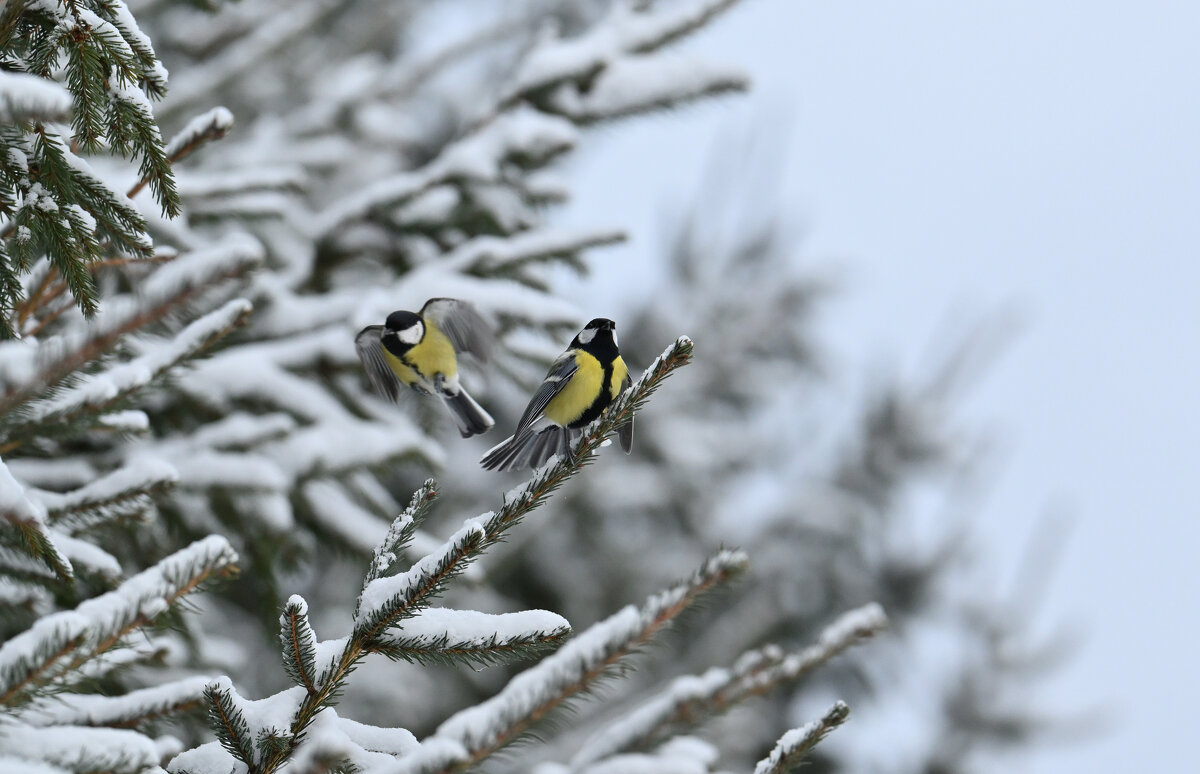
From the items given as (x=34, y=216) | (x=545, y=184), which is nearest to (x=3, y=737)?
(x=34, y=216)

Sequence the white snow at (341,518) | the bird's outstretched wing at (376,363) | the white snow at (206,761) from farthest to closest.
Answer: the white snow at (341,518), the bird's outstretched wing at (376,363), the white snow at (206,761)

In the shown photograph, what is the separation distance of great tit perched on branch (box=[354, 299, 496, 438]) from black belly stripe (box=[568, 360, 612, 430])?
0.23 m

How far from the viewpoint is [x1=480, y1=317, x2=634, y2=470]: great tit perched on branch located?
7.31 feet

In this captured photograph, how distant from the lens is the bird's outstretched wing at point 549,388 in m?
2.19

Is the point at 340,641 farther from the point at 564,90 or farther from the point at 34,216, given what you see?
the point at 564,90

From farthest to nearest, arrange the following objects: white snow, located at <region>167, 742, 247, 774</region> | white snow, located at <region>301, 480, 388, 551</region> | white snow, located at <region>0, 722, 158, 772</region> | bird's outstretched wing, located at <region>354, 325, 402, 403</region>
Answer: white snow, located at <region>301, 480, 388, 551</region>, bird's outstretched wing, located at <region>354, 325, 402, 403</region>, white snow, located at <region>167, 742, 247, 774</region>, white snow, located at <region>0, 722, 158, 772</region>

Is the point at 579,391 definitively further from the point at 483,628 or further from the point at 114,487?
the point at 114,487

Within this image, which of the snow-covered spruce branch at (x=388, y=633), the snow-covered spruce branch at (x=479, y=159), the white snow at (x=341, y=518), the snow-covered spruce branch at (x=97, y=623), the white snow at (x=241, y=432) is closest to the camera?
the snow-covered spruce branch at (x=97, y=623)

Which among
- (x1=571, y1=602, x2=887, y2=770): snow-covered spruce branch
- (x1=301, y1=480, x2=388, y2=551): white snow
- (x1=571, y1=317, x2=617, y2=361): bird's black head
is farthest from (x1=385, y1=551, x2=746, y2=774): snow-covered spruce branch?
(x1=301, y1=480, x2=388, y2=551): white snow

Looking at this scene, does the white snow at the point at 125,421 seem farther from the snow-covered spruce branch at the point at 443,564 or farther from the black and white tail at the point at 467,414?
the snow-covered spruce branch at the point at 443,564

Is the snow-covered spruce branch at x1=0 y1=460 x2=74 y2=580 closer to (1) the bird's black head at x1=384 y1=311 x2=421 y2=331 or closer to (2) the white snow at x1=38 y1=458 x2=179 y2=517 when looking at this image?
(2) the white snow at x1=38 y1=458 x2=179 y2=517

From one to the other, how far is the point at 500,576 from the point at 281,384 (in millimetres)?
4134

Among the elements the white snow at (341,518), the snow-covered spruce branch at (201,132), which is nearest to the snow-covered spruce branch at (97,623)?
the snow-covered spruce branch at (201,132)

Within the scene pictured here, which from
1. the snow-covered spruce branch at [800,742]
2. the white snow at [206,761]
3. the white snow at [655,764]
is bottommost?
the snow-covered spruce branch at [800,742]
